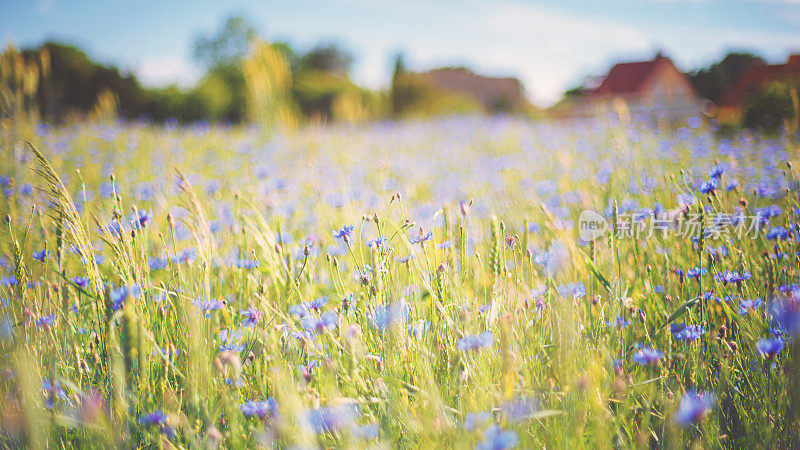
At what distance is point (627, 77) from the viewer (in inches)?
885

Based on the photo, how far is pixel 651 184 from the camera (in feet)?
8.96

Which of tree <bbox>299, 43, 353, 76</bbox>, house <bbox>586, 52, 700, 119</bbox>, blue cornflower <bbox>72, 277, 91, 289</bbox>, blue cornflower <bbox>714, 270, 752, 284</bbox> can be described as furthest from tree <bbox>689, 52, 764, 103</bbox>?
tree <bbox>299, 43, 353, 76</bbox>

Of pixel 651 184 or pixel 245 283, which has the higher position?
pixel 651 184

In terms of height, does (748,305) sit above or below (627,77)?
below

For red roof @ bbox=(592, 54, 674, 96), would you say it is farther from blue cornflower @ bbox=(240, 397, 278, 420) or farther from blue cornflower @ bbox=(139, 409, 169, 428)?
blue cornflower @ bbox=(139, 409, 169, 428)

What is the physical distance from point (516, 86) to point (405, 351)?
36.7 m

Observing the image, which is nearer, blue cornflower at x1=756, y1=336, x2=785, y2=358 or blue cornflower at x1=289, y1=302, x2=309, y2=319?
blue cornflower at x1=756, y1=336, x2=785, y2=358

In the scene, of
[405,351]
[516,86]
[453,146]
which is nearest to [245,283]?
[405,351]

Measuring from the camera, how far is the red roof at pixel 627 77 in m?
21.7

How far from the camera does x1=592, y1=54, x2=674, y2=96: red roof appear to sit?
853 inches

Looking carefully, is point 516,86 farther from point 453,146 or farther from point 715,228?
point 715,228


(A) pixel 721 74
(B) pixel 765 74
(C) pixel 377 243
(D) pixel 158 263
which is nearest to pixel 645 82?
(A) pixel 721 74

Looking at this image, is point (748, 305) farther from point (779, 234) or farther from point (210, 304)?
point (210, 304)

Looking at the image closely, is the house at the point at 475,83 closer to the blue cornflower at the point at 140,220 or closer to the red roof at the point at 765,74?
the red roof at the point at 765,74
